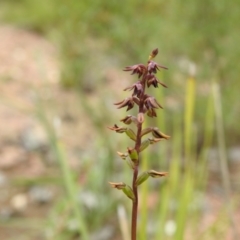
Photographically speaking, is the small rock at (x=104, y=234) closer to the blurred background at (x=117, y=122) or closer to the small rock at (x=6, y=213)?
the blurred background at (x=117, y=122)

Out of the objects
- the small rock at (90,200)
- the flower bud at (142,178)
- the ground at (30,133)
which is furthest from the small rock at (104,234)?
the flower bud at (142,178)

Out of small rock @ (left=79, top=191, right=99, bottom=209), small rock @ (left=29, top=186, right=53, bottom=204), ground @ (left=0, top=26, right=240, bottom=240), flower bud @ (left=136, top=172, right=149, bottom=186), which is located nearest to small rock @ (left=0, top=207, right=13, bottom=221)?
ground @ (left=0, top=26, right=240, bottom=240)

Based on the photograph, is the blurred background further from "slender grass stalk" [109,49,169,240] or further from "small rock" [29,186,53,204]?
"slender grass stalk" [109,49,169,240]

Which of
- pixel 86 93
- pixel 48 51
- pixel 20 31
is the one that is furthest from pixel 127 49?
pixel 20 31

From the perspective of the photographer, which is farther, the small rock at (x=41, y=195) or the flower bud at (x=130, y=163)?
the small rock at (x=41, y=195)

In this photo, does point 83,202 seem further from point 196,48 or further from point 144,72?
point 144,72

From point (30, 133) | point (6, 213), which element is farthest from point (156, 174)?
point (30, 133)

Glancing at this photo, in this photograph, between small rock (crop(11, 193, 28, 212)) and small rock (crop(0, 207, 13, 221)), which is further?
small rock (crop(11, 193, 28, 212))

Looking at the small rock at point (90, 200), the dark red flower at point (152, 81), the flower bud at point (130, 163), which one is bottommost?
the flower bud at point (130, 163)

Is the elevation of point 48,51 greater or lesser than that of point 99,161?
greater

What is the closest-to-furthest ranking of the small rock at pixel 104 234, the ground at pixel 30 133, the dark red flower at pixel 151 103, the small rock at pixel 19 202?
the dark red flower at pixel 151 103, the small rock at pixel 104 234, the ground at pixel 30 133, the small rock at pixel 19 202

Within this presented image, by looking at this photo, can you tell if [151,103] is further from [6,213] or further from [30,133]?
[30,133]
